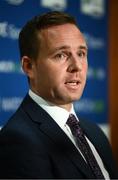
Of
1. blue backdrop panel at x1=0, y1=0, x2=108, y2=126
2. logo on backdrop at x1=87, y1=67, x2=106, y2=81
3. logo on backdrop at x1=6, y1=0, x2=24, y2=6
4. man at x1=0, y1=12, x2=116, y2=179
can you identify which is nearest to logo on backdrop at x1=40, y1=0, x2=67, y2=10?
blue backdrop panel at x1=0, y1=0, x2=108, y2=126

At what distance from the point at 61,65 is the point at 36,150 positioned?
36cm

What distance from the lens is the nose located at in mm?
1431

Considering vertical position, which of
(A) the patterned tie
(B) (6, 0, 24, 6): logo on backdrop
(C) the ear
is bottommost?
(A) the patterned tie

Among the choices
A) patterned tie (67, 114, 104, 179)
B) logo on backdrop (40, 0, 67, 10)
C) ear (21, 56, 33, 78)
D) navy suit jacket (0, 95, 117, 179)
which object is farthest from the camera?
logo on backdrop (40, 0, 67, 10)

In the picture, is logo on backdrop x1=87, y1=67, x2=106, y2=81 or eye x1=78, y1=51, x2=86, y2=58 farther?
logo on backdrop x1=87, y1=67, x2=106, y2=81

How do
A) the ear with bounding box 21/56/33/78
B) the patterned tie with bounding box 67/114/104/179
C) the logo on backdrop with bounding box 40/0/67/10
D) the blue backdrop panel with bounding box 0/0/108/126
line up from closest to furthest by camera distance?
the patterned tie with bounding box 67/114/104/179 → the ear with bounding box 21/56/33/78 → the blue backdrop panel with bounding box 0/0/108/126 → the logo on backdrop with bounding box 40/0/67/10

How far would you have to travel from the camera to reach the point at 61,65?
145 centimetres

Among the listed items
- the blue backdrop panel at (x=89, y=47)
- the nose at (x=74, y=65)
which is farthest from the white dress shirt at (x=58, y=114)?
the blue backdrop panel at (x=89, y=47)

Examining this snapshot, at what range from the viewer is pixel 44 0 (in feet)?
6.55

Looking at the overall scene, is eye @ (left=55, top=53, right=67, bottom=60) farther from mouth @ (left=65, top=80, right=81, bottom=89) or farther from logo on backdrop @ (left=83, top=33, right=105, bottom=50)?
logo on backdrop @ (left=83, top=33, right=105, bottom=50)

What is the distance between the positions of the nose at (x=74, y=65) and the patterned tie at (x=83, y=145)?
191 millimetres

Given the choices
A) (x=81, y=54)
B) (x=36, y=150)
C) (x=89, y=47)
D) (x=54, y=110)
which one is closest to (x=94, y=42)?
(x=89, y=47)

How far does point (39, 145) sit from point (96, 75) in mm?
1108

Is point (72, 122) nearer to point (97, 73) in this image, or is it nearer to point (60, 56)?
point (60, 56)
